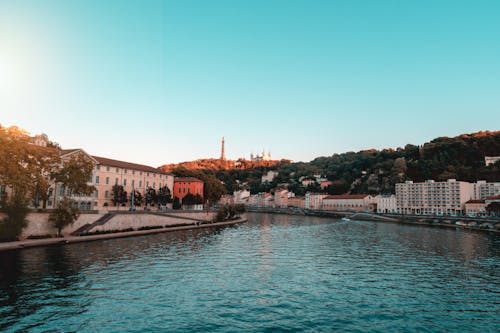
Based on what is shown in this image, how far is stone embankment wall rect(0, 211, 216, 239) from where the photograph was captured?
4491 cm

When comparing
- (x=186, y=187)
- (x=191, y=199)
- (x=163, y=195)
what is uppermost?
(x=186, y=187)

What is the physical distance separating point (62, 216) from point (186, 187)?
5145cm

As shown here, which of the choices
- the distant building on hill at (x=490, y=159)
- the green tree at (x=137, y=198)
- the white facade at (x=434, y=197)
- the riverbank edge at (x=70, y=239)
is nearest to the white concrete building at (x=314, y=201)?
the white facade at (x=434, y=197)

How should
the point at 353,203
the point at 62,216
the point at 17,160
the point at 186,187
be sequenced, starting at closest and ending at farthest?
the point at 17,160 → the point at 62,216 → the point at 186,187 → the point at 353,203

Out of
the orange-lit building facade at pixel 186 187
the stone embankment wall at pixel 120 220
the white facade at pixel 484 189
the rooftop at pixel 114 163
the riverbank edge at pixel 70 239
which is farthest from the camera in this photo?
the white facade at pixel 484 189

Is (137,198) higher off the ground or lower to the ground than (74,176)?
lower

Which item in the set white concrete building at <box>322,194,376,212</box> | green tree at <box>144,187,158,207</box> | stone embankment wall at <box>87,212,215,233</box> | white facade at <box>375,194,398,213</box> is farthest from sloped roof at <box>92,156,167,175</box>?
white facade at <box>375,194,398,213</box>

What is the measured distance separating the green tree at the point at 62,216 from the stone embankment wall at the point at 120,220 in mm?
851

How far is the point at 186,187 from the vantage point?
97.2 m

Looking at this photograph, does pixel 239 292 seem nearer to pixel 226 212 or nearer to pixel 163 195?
pixel 163 195

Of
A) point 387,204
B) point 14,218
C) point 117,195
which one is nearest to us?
point 14,218

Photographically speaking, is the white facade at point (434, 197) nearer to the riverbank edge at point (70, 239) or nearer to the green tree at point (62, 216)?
the riverbank edge at point (70, 239)

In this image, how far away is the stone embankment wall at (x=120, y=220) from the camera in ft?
147

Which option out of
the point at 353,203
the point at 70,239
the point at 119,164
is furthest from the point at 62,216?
the point at 353,203
